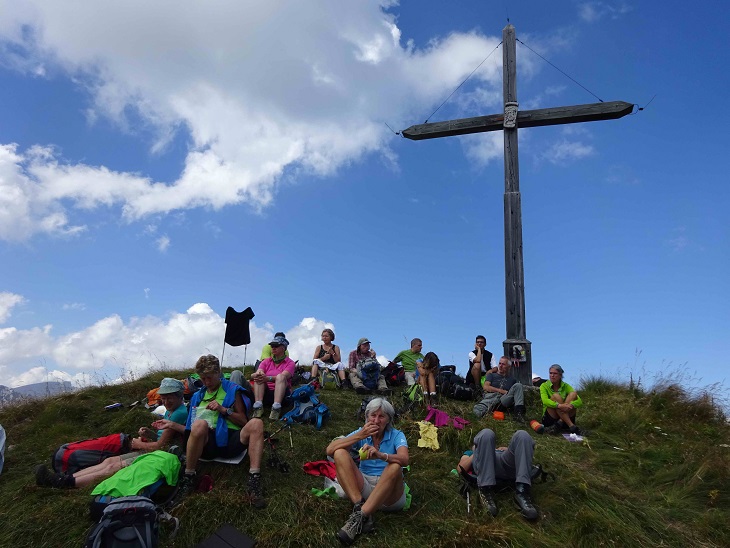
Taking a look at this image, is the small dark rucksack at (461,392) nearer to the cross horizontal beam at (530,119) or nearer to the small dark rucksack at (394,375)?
the small dark rucksack at (394,375)

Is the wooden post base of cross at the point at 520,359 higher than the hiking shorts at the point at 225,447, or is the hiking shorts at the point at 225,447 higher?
the wooden post base of cross at the point at 520,359

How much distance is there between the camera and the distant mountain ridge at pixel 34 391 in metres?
9.50

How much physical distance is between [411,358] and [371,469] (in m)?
5.21

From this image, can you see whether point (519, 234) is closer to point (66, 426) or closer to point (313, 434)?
point (313, 434)

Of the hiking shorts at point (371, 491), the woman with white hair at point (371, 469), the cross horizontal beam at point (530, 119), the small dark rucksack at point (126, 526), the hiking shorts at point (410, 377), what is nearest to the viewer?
the small dark rucksack at point (126, 526)

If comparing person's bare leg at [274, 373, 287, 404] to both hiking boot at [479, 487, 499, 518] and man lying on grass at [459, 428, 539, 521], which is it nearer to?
man lying on grass at [459, 428, 539, 521]

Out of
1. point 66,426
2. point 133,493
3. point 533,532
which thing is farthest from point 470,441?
point 66,426

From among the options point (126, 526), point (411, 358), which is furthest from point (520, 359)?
point (126, 526)

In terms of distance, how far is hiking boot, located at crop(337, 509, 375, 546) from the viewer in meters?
4.52

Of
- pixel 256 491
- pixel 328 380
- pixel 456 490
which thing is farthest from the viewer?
pixel 328 380

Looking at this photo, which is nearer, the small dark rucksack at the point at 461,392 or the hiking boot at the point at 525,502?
the hiking boot at the point at 525,502

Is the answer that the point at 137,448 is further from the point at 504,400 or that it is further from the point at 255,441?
the point at 504,400

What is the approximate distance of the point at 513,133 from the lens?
10.7 metres

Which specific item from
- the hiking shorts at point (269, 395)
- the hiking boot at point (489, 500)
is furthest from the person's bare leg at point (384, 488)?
the hiking shorts at point (269, 395)
